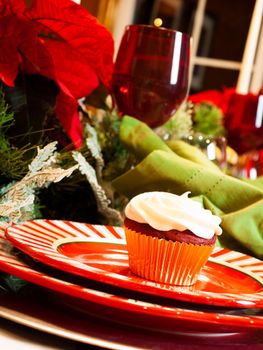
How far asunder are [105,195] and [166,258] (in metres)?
0.21

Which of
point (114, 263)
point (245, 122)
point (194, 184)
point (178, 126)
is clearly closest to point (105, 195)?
point (194, 184)

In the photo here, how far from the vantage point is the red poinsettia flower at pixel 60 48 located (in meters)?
0.66

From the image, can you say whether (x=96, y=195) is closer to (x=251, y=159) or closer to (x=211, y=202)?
(x=211, y=202)

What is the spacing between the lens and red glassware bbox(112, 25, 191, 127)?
0.85 metres

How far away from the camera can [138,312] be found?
45cm

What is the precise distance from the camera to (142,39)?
848 mm

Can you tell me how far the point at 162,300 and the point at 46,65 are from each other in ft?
0.95

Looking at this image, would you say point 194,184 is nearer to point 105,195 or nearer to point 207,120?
point 105,195

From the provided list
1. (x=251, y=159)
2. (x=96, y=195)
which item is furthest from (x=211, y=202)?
(x=251, y=159)

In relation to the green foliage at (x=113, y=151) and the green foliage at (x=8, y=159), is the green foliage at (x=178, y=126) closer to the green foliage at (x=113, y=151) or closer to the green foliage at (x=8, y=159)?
the green foliage at (x=113, y=151)

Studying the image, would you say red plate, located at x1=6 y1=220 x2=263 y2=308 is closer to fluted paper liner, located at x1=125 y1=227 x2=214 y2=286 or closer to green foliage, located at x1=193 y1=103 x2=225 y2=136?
fluted paper liner, located at x1=125 y1=227 x2=214 y2=286

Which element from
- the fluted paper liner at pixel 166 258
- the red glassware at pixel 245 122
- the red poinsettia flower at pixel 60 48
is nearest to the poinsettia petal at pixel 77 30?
the red poinsettia flower at pixel 60 48

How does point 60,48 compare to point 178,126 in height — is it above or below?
above

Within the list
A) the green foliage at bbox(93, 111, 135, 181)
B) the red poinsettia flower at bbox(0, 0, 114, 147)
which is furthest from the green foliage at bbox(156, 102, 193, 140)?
the red poinsettia flower at bbox(0, 0, 114, 147)
